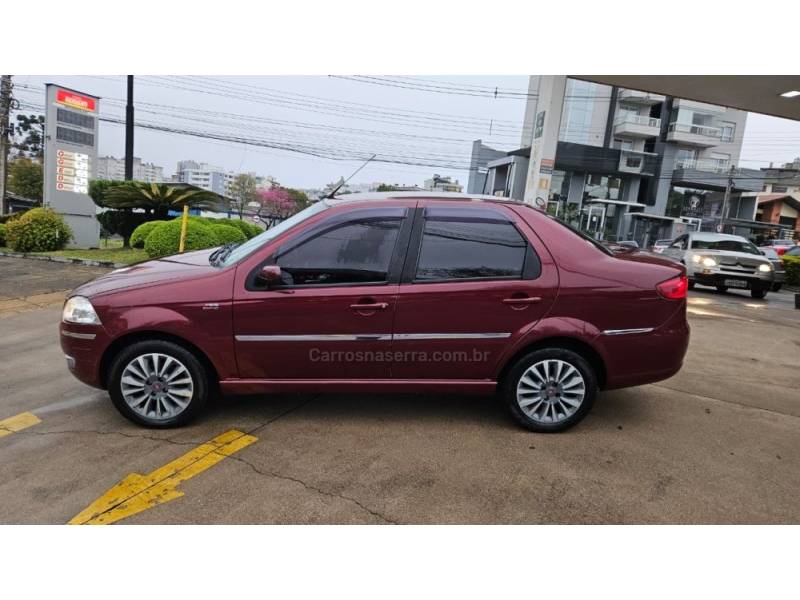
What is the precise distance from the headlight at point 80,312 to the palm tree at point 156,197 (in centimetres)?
1067

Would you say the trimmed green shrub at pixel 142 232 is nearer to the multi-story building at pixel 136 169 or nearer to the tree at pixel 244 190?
the tree at pixel 244 190

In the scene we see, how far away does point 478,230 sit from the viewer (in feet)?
11.7

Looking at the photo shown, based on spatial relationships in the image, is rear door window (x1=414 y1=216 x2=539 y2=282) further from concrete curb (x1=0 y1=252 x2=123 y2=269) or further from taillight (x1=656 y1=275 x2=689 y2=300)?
concrete curb (x1=0 y1=252 x2=123 y2=269)

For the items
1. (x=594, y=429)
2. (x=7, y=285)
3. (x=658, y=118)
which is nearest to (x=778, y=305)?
(x=594, y=429)

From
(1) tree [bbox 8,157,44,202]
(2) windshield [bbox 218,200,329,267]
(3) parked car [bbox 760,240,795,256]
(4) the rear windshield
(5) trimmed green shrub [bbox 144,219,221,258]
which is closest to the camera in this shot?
(2) windshield [bbox 218,200,329,267]

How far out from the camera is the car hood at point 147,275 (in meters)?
3.49

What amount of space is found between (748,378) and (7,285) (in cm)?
1053

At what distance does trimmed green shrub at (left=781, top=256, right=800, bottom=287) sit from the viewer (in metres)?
16.2

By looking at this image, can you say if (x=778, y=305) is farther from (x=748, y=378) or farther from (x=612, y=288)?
(x=612, y=288)

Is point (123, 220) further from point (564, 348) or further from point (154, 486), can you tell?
point (564, 348)

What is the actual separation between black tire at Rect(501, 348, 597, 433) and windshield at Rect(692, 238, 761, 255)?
11745 mm

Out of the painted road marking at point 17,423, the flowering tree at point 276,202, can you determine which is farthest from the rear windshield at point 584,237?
the flowering tree at point 276,202

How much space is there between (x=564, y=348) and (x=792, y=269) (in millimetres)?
17105

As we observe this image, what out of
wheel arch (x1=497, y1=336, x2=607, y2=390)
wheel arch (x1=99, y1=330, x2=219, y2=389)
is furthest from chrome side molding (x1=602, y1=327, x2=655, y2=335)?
wheel arch (x1=99, y1=330, x2=219, y2=389)
